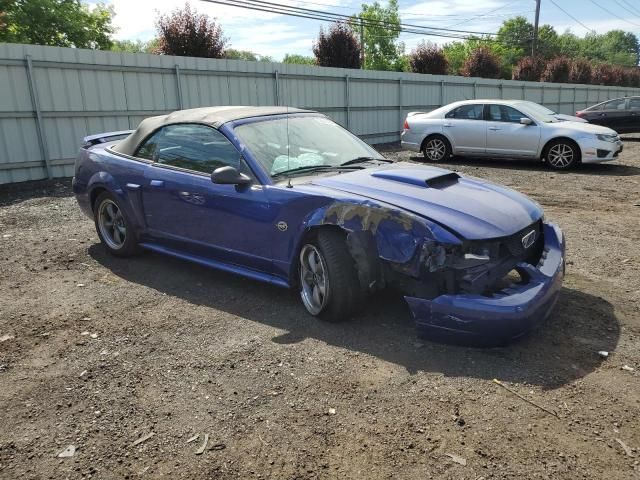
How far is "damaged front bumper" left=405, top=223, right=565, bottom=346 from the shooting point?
3.12 m

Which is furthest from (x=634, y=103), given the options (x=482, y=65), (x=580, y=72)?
(x=580, y=72)

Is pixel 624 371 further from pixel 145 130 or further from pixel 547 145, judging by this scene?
pixel 547 145

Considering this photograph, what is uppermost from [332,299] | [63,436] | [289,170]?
[289,170]

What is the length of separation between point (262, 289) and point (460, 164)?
9.19m

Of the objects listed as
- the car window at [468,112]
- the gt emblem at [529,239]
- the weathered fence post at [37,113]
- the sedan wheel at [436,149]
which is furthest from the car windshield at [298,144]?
the sedan wheel at [436,149]

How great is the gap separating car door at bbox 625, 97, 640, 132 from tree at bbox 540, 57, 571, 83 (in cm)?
2012

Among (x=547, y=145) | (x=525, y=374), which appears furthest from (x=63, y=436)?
(x=547, y=145)

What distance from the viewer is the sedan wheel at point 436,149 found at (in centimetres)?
1295

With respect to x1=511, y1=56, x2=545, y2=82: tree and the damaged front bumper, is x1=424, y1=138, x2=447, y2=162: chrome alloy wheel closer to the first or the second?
the damaged front bumper

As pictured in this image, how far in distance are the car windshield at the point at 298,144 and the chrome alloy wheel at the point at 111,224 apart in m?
1.86

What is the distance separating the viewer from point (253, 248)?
4.16m

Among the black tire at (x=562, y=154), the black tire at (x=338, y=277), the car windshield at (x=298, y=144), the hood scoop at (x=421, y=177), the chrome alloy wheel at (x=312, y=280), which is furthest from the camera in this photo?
the black tire at (x=562, y=154)

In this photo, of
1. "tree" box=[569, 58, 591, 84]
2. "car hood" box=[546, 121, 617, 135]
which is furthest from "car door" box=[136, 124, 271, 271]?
"tree" box=[569, 58, 591, 84]

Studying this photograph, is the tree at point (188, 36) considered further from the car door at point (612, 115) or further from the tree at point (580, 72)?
the tree at point (580, 72)
